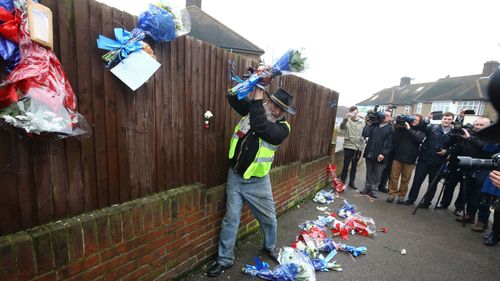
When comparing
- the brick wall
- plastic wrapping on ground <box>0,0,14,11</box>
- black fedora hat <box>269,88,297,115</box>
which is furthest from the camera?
plastic wrapping on ground <box>0,0,14,11</box>

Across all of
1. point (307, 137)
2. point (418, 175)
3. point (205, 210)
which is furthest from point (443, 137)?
point (205, 210)

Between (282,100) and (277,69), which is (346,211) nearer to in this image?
(282,100)

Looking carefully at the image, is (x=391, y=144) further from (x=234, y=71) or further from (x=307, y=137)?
(x=234, y=71)

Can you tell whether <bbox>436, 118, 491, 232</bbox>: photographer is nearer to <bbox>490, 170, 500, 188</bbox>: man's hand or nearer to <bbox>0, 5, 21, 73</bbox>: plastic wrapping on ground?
<bbox>490, 170, 500, 188</bbox>: man's hand

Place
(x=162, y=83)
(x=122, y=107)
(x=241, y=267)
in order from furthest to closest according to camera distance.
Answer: (x=241, y=267), (x=162, y=83), (x=122, y=107)

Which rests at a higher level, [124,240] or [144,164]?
[144,164]

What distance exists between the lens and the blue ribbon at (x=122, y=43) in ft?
5.58

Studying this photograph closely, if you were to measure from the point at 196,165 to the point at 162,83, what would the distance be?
0.91 metres

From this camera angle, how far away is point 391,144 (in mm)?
5754

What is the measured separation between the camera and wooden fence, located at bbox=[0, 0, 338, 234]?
4.98 ft

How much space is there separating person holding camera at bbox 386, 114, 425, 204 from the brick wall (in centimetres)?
396

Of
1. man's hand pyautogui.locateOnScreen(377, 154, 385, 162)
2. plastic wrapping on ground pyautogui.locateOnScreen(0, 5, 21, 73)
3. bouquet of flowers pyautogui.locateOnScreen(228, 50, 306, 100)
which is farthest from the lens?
man's hand pyautogui.locateOnScreen(377, 154, 385, 162)

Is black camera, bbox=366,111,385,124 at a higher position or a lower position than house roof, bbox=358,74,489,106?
lower

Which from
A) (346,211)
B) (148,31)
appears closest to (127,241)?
(148,31)
